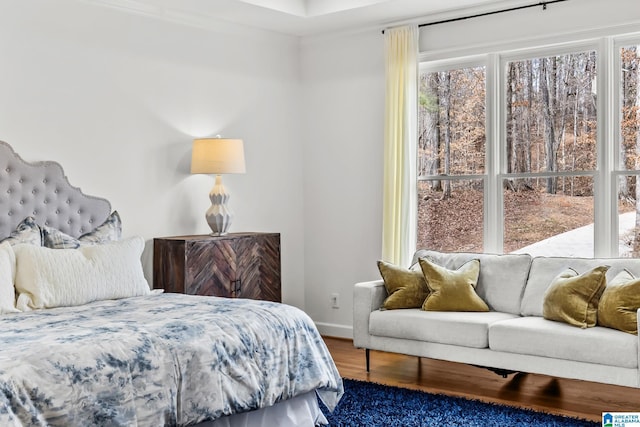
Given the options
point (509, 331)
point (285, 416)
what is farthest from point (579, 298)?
point (285, 416)

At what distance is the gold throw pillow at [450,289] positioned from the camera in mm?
4812

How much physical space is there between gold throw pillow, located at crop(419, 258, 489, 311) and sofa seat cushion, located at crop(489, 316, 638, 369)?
0.38m

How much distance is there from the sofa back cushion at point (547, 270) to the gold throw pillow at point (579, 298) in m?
0.23

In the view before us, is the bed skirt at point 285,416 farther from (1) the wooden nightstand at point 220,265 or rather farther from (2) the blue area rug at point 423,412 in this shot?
(1) the wooden nightstand at point 220,265

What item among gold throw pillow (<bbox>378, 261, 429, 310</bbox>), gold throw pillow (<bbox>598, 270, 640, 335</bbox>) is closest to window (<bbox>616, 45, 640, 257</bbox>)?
gold throw pillow (<bbox>598, 270, 640, 335</bbox>)

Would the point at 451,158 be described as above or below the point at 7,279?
above

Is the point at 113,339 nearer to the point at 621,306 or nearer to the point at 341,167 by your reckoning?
the point at 621,306

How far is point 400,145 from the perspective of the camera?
5.82 metres

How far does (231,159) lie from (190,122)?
50 centimetres

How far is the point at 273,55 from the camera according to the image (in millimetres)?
6293

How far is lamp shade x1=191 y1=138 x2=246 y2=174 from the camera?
5316mm

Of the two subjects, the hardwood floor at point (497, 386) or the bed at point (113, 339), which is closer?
the bed at point (113, 339)

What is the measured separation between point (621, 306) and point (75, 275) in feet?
9.56

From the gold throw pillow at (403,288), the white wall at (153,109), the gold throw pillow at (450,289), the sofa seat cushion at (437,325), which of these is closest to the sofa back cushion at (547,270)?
the sofa seat cushion at (437,325)
